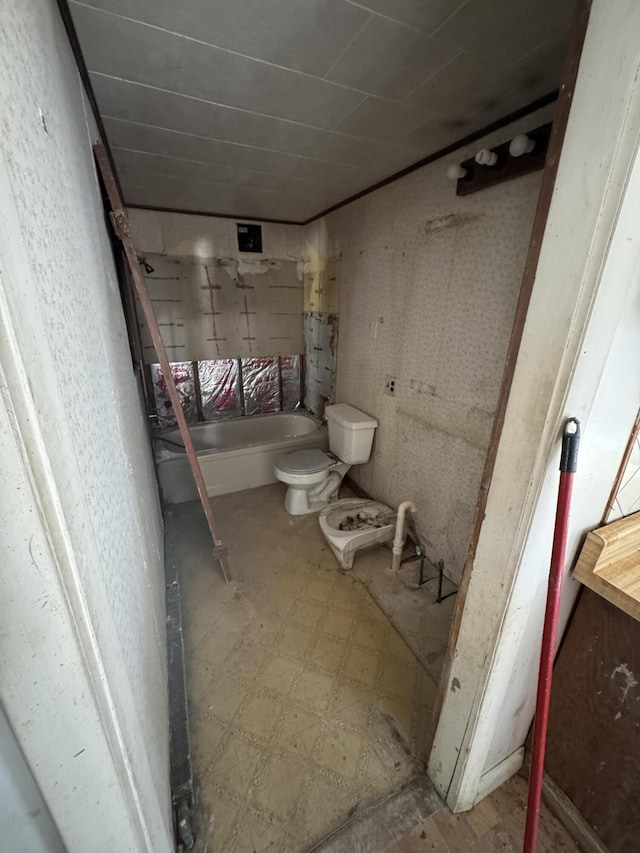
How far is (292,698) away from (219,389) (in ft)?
8.47

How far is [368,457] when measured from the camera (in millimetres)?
2494

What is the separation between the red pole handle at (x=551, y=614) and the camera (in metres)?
0.64

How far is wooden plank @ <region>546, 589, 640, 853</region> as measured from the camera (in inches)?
33.6

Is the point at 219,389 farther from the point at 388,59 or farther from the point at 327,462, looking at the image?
the point at 388,59

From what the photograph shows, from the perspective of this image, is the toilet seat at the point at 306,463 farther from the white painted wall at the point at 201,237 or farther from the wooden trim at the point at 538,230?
the white painted wall at the point at 201,237

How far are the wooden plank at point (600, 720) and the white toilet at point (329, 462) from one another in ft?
5.11

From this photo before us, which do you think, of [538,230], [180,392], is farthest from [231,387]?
[538,230]

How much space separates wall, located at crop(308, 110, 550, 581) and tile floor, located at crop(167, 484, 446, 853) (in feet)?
2.03

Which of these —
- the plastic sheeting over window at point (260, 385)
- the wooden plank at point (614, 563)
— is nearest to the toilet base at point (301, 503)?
the plastic sheeting over window at point (260, 385)

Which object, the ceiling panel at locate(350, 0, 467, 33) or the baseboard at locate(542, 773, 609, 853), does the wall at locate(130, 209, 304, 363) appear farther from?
the baseboard at locate(542, 773, 609, 853)

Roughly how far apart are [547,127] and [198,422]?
9.93 ft

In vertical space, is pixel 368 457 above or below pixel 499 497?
below

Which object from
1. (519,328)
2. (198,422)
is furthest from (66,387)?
(198,422)

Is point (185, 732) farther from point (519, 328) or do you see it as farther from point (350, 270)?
point (350, 270)
